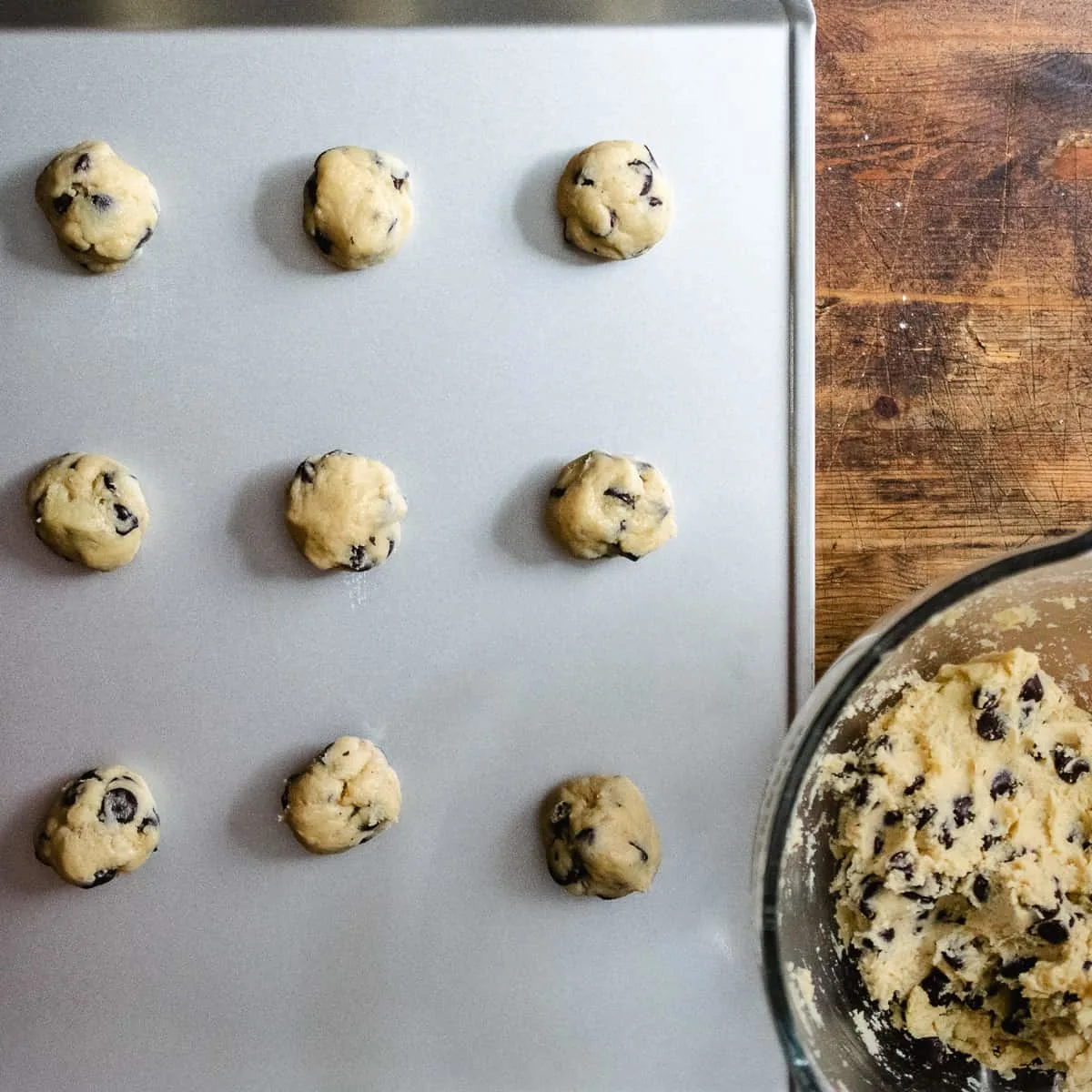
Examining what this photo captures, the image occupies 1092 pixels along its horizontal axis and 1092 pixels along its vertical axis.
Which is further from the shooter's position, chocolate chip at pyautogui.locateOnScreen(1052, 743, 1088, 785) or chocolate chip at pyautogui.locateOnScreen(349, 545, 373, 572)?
chocolate chip at pyautogui.locateOnScreen(349, 545, 373, 572)

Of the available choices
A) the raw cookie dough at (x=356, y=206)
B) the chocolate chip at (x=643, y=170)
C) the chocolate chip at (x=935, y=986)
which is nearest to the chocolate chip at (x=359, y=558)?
the raw cookie dough at (x=356, y=206)

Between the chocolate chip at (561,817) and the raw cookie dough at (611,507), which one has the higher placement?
the raw cookie dough at (611,507)

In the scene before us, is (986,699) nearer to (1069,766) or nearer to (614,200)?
(1069,766)

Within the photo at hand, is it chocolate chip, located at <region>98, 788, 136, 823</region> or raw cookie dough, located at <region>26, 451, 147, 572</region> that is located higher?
raw cookie dough, located at <region>26, 451, 147, 572</region>

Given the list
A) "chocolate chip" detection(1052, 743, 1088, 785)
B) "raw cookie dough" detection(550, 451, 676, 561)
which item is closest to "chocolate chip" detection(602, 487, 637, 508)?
"raw cookie dough" detection(550, 451, 676, 561)

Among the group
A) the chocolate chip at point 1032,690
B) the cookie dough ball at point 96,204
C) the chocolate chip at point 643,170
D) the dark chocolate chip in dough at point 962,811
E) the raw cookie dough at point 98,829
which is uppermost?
the chocolate chip at point 643,170

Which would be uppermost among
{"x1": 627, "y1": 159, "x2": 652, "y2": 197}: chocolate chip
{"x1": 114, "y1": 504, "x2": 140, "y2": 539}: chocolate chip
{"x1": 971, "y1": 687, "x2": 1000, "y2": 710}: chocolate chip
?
{"x1": 627, "y1": 159, "x2": 652, "y2": 197}: chocolate chip

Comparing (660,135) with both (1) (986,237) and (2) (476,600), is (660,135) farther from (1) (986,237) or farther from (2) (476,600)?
(2) (476,600)

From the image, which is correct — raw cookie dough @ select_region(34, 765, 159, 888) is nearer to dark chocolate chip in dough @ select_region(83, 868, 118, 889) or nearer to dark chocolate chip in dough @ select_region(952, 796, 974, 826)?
dark chocolate chip in dough @ select_region(83, 868, 118, 889)

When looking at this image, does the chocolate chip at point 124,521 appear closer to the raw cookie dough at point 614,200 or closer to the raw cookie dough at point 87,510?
the raw cookie dough at point 87,510
